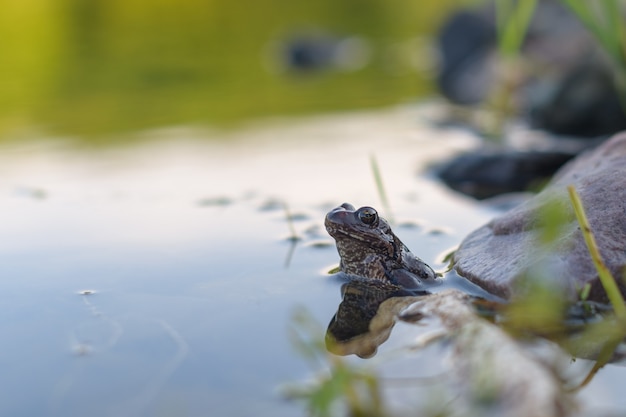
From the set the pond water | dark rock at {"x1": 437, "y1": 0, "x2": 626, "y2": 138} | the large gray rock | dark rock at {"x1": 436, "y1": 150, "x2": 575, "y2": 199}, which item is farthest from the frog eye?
A: dark rock at {"x1": 437, "y1": 0, "x2": 626, "y2": 138}

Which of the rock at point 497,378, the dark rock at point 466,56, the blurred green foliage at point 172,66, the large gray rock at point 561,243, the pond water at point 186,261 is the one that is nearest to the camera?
the rock at point 497,378

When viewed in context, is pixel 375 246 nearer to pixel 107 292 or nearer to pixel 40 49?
pixel 107 292

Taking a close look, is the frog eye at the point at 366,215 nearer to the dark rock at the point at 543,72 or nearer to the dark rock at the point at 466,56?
the dark rock at the point at 543,72

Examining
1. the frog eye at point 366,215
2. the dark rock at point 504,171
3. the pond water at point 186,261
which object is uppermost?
the frog eye at point 366,215

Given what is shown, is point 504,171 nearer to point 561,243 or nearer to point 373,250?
point 373,250

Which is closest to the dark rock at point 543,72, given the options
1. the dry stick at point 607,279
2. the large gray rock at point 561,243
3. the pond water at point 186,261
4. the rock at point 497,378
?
the pond water at point 186,261
